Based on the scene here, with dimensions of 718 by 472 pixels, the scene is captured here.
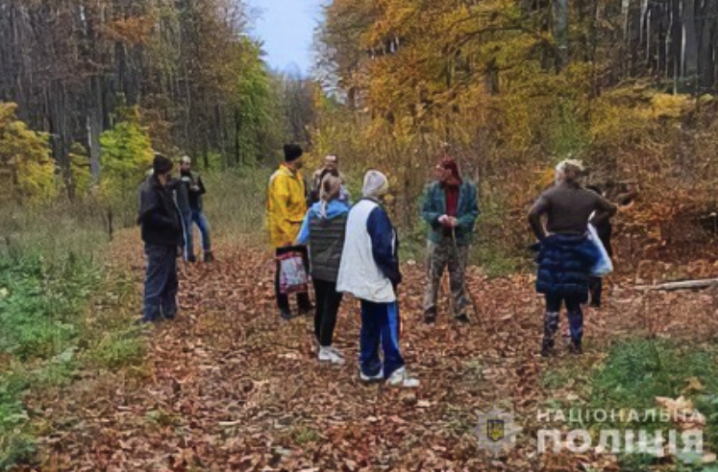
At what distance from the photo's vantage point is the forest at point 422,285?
571cm

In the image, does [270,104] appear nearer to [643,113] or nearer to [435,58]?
[435,58]

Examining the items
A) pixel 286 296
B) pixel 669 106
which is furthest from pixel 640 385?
pixel 669 106

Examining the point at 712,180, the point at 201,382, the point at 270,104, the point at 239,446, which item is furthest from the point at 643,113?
the point at 270,104

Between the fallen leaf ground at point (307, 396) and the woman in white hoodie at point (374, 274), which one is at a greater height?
the woman in white hoodie at point (374, 274)

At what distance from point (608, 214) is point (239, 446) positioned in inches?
169

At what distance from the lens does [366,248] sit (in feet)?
22.6

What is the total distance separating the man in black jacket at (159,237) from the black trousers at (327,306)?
97.3 inches

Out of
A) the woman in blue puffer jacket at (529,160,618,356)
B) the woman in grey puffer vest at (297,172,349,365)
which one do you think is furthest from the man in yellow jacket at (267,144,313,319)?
the woman in blue puffer jacket at (529,160,618,356)

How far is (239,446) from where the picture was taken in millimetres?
5676

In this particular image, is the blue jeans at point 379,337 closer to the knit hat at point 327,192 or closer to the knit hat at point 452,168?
the knit hat at point 327,192

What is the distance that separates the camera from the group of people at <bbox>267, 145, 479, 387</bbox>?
22.6 feet

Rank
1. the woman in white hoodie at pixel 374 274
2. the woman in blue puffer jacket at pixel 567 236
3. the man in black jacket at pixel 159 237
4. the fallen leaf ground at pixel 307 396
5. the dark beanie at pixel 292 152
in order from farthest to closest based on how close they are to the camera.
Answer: the man in black jacket at pixel 159 237 < the dark beanie at pixel 292 152 < the woman in blue puffer jacket at pixel 567 236 < the woman in white hoodie at pixel 374 274 < the fallen leaf ground at pixel 307 396

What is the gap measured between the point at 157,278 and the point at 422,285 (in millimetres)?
4569

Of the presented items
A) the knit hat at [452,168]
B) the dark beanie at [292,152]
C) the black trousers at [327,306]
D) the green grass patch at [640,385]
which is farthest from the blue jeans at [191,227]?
the green grass patch at [640,385]
